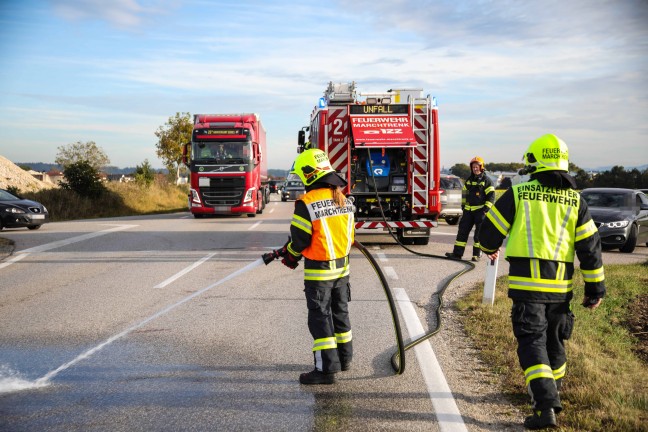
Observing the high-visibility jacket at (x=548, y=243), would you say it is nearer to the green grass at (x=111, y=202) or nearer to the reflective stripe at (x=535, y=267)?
the reflective stripe at (x=535, y=267)

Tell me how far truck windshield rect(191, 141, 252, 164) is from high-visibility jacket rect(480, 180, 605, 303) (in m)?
20.6

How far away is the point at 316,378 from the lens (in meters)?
5.07

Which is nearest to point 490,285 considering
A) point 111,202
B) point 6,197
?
point 6,197

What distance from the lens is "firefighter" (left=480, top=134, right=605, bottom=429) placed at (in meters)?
4.33

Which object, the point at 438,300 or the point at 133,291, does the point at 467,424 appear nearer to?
the point at 438,300

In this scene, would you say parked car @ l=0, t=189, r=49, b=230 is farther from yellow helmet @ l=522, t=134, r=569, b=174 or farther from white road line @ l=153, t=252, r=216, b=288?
yellow helmet @ l=522, t=134, r=569, b=174

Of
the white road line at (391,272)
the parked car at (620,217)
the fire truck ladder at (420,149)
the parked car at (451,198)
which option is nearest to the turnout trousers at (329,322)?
the white road line at (391,272)

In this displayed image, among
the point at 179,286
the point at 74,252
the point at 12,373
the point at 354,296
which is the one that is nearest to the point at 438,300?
the point at 354,296

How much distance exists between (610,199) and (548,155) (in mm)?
12732

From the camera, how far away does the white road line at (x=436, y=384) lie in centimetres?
429

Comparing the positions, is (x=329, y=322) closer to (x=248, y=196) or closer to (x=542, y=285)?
(x=542, y=285)

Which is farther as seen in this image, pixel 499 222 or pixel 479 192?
pixel 479 192

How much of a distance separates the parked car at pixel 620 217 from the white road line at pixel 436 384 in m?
8.99

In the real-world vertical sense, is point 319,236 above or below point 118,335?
above
